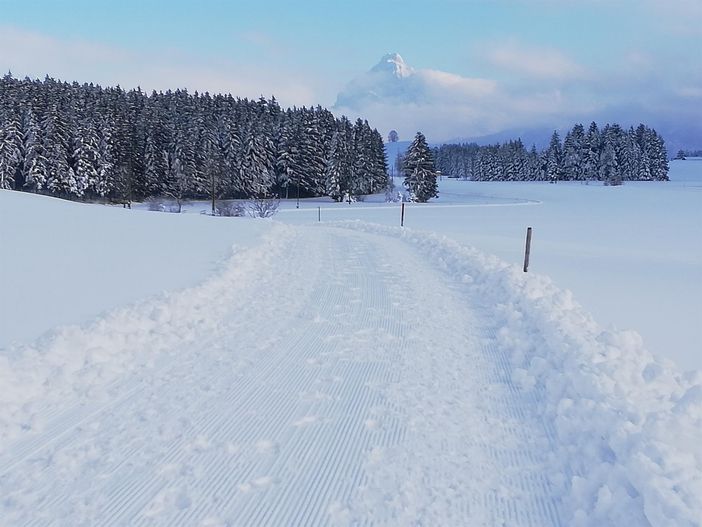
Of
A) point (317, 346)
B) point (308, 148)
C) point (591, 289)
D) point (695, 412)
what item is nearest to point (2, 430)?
point (317, 346)

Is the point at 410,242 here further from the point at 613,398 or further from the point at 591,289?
the point at 613,398

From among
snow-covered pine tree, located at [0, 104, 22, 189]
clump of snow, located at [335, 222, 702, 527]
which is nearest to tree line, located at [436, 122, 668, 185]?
snow-covered pine tree, located at [0, 104, 22, 189]

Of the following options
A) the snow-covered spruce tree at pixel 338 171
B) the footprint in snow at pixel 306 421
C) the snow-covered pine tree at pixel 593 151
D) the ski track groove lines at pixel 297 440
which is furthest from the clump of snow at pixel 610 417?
the snow-covered pine tree at pixel 593 151

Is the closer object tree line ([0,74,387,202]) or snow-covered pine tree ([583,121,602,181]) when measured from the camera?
tree line ([0,74,387,202])

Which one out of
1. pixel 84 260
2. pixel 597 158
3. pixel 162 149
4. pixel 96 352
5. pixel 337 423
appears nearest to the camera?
pixel 337 423

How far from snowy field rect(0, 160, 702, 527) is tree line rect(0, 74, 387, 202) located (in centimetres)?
5029

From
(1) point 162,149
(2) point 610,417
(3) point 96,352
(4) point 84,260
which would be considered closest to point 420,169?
(1) point 162,149

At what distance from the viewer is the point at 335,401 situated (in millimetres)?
4219

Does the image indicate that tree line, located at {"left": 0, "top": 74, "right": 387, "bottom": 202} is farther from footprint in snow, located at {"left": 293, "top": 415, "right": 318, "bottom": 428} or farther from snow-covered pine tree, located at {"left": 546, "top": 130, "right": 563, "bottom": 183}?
footprint in snow, located at {"left": 293, "top": 415, "right": 318, "bottom": 428}

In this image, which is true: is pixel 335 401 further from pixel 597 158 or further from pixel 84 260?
pixel 597 158

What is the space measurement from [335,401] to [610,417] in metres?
2.15

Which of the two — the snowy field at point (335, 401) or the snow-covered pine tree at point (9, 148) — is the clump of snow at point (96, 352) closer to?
the snowy field at point (335, 401)

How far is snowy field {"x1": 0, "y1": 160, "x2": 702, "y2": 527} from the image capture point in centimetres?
289

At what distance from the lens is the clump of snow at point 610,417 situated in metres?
2.75
